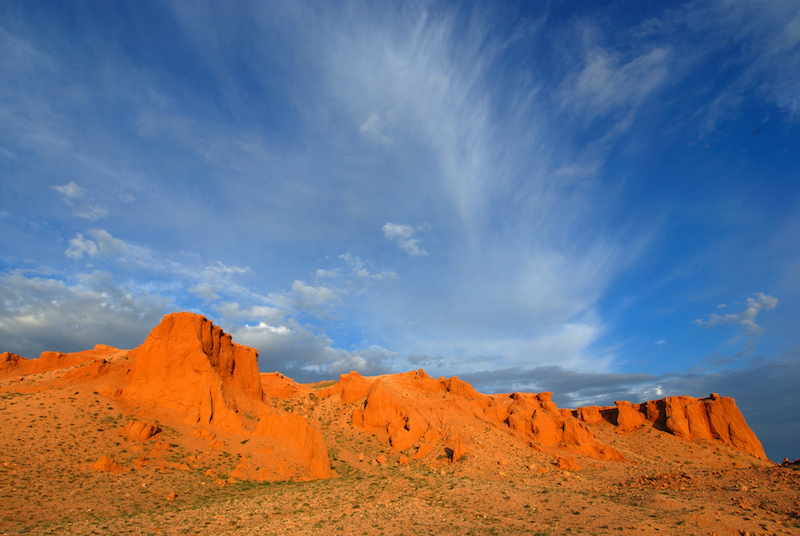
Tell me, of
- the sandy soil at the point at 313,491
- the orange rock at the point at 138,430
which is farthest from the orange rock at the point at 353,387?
the orange rock at the point at 138,430

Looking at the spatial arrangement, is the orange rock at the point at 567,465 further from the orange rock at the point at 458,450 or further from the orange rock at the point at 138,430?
the orange rock at the point at 138,430

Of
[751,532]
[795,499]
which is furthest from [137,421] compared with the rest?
[795,499]

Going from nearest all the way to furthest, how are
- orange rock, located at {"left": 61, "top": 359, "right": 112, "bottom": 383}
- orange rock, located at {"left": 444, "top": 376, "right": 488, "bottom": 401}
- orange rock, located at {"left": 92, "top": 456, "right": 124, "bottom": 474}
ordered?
1. orange rock, located at {"left": 92, "top": 456, "right": 124, "bottom": 474}
2. orange rock, located at {"left": 61, "top": 359, "right": 112, "bottom": 383}
3. orange rock, located at {"left": 444, "top": 376, "right": 488, "bottom": 401}

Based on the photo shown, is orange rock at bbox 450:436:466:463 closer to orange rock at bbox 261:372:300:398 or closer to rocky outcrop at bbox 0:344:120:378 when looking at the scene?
orange rock at bbox 261:372:300:398

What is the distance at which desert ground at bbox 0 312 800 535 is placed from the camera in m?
22.6

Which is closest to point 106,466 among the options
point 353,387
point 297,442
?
point 297,442

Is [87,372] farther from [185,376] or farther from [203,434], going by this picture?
[203,434]

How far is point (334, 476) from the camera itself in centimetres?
3703

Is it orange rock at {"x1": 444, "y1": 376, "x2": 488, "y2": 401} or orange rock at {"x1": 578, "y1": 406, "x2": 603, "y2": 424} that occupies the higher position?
orange rock at {"x1": 444, "y1": 376, "x2": 488, "y2": 401}

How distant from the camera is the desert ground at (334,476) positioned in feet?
74.2

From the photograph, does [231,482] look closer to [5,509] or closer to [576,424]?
[5,509]

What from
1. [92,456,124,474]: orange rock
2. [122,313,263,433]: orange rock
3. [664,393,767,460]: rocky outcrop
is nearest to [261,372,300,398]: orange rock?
[122,313,263,433]: orange rock

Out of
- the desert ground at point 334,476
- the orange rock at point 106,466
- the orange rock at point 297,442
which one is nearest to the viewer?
the desert ground at point 334,476

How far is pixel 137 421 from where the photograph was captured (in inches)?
1320
